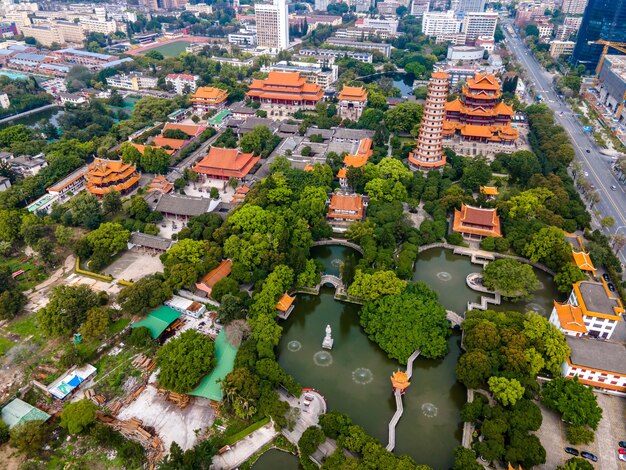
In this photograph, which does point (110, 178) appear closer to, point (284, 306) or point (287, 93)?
point (284, 306)

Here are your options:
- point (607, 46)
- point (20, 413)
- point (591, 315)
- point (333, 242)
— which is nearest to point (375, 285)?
point (333, 242)

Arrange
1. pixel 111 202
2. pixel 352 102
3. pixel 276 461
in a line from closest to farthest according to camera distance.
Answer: pixel 276 461 → pixel 111 202 → pixel 352 102

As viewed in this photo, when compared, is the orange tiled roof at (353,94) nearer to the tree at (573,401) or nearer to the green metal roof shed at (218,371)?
the green metal roof shed at (218,371)

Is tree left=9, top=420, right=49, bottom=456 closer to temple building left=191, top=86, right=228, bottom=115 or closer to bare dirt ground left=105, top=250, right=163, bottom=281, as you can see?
bare dirt ground left=105, top=250, right=163, bottom=281

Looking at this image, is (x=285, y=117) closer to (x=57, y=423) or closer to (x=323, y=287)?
(x=323, y=287)

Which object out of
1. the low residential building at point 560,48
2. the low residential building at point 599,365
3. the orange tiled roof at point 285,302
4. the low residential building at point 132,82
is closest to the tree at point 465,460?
the low residential building at point 599,365

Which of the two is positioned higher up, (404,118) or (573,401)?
(404,118)
